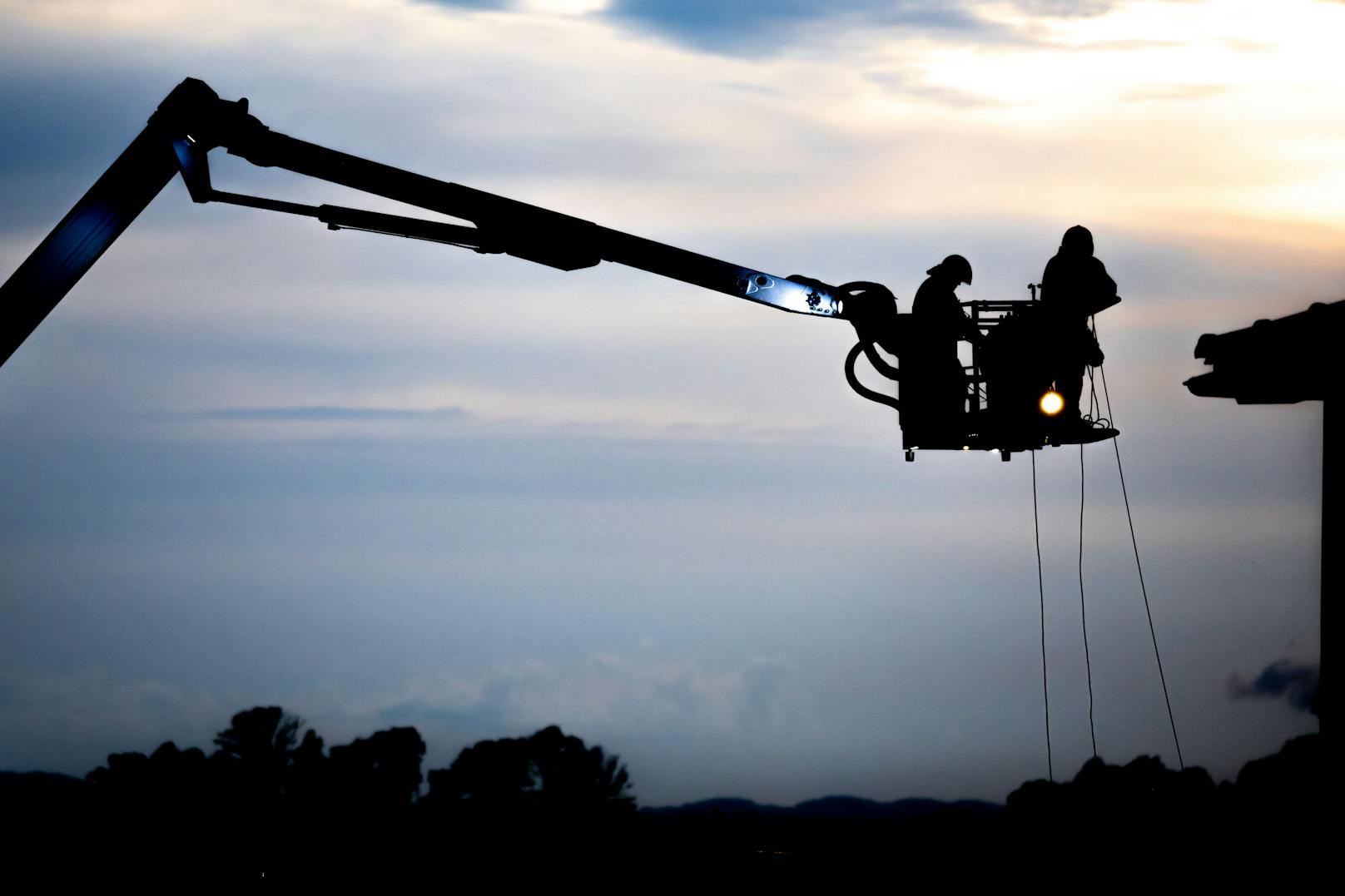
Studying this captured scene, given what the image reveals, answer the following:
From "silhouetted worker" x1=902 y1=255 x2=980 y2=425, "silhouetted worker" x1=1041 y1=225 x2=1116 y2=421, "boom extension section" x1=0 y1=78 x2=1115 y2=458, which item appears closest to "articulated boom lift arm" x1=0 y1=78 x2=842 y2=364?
"boom extension section" x1=0 y1=78 x2=1115 y2=458

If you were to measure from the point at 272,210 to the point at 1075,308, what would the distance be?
7432mm

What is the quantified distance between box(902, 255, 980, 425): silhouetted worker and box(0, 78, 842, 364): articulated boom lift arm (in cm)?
123

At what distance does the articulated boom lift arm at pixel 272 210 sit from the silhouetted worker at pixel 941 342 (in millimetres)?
1230

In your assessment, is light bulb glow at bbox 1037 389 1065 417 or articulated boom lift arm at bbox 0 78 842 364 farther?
articulated boom lift arm at bbox 0 78 842 364

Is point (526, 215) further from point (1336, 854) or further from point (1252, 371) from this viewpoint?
point (1336, 854)

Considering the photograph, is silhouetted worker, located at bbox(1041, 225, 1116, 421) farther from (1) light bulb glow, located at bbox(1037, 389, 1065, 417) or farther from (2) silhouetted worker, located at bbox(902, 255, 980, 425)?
(2) silhouetted worker, located at bbox(902, 255, 980, 425)

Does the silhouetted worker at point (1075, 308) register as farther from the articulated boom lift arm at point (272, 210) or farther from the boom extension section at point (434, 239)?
the articulated boom lift arm at point (272, 210)

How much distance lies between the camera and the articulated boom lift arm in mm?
13875

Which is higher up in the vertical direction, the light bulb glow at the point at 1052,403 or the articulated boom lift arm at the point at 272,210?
the articulated boom lift arm at the point at 272,210

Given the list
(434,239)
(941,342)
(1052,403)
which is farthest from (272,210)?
(1052,403)

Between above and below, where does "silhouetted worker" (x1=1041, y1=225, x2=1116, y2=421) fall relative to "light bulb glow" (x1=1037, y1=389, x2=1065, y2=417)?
above

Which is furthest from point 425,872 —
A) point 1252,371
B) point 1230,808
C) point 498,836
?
point 1252,371

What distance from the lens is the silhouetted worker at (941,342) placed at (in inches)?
526

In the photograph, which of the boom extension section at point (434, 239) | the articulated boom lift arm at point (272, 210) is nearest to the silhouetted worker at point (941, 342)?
the boom extension section at point (434, 239)
